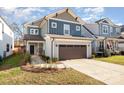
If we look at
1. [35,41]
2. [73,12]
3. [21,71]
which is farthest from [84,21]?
[21,71]

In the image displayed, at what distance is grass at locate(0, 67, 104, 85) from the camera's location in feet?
33.4

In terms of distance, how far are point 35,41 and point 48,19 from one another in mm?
3377

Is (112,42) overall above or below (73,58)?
above

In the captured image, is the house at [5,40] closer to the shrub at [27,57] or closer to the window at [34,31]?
the window at [34,31]

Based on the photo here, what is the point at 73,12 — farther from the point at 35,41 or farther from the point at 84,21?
the point at 35,41

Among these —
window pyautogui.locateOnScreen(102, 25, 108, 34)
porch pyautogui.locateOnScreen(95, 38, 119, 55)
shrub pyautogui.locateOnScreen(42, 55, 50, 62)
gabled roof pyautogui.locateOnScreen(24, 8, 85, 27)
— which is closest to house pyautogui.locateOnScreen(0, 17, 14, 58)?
gabled roof pyautogui.locateOnScreen(24, 8, 85, 27)

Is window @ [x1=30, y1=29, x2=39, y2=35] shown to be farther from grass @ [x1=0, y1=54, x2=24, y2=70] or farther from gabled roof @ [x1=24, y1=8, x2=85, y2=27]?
grass @ [x1=0, y1=54, x2=24, y2=70]

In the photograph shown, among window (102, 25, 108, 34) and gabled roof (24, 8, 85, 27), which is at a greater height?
gabled roof (24, 8, 85, 27)

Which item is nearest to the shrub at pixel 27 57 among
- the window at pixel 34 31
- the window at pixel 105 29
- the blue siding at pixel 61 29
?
the window at pixel 34 31

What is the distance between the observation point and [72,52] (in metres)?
20.3
